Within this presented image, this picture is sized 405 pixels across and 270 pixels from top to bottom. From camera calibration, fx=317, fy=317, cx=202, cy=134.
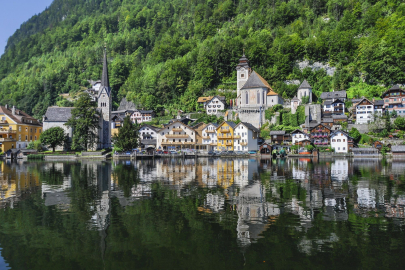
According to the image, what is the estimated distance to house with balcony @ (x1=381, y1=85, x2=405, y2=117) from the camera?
6769cm

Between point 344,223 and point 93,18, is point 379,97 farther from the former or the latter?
point 93,18

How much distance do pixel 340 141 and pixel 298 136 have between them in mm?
8457

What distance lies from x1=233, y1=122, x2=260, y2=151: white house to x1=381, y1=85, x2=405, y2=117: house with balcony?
2914cm

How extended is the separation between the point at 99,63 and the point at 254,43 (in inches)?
3308

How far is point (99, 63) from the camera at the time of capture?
6038 inches

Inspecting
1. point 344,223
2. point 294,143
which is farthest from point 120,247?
point 294,143

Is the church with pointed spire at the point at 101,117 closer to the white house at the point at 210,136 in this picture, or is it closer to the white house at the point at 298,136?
the white house at the point at 210,136

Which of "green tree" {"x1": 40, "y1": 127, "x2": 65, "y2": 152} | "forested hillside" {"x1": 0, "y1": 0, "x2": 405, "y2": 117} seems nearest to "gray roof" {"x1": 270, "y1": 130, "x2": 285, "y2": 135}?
"forested hillside" {"x1": 0, "y1": 0, "x2": 405, "y2": 117}

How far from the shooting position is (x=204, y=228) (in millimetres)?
13477

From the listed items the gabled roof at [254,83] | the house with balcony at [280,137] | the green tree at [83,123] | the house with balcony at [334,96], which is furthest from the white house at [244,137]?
the green tree at [83,123]

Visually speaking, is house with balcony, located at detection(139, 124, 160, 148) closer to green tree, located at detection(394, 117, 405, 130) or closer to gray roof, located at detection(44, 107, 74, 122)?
gray roof, located at detection(44, 107, 74, 122)

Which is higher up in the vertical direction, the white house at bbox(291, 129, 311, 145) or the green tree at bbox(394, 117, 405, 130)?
the green tree at bbox(394, 117, 405, 130)

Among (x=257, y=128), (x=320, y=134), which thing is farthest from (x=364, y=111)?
(x=257, y=128)

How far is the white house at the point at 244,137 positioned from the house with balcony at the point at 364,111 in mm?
22697
